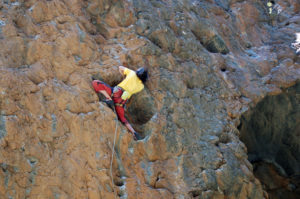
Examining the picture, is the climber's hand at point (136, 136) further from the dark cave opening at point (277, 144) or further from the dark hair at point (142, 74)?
the dark cave opening at point (277, 144)

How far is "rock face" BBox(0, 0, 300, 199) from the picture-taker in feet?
11.3

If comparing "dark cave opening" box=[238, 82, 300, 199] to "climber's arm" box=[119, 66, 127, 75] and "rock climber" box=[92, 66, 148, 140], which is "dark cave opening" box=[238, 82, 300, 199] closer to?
"rock climber" box=[92, 66, 148, 140]

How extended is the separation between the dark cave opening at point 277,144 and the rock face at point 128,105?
1.62 feet

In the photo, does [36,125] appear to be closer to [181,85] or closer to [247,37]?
[181,85]

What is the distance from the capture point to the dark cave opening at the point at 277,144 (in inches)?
243

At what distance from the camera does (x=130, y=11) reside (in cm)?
482

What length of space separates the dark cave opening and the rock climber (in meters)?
2.80

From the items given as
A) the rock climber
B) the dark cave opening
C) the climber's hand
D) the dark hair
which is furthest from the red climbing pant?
the dark cave opening

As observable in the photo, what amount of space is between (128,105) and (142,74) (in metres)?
0.49

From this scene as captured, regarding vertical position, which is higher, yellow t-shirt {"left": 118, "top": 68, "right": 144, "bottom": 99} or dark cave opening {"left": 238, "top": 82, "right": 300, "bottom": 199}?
yellow t-shirt {"left": 118, "top": 68, "right": 144, "bottom": 99}

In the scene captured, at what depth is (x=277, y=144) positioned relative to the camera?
643 centimetres

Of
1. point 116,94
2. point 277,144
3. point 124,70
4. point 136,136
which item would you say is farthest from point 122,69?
point 277,144

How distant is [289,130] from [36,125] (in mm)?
4815

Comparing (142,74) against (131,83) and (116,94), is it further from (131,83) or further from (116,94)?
(116,94)
